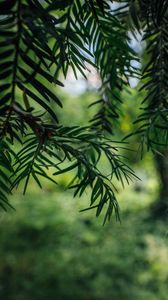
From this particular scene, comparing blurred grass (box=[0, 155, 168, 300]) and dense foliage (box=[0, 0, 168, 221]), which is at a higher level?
dense foliage (box=[0, 0, 168, 221])

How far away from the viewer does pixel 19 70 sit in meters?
0.35

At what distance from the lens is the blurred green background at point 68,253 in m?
4.89

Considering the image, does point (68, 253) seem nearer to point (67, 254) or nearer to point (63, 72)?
point (67, 254)

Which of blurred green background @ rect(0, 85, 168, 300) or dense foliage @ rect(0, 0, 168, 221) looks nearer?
dense foliage @ rect(0, 0, 168, 221)

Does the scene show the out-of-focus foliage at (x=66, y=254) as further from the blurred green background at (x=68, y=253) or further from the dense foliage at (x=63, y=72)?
the dense foliage at (x=63, y=72)

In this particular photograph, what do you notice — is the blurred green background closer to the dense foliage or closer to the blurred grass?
the blurred grass

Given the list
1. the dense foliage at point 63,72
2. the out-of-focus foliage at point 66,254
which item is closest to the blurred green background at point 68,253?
the out-of-focus foliage at point 66,254

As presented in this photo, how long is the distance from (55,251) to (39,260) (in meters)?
0.20

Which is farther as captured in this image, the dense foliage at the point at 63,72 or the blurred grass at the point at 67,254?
the blurred grass at the point at 67,254

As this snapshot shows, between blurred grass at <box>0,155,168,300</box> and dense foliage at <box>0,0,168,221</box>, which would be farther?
blurred grass at <box>0,155,168,300</box>

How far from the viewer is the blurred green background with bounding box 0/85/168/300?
4.89 meters

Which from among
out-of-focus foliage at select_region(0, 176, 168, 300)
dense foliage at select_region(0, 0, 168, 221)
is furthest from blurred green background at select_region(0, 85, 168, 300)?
dense foliage at select_region(0, 0, 168, 221)

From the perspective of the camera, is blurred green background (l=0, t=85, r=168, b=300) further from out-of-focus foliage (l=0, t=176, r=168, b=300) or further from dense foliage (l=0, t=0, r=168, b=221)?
dense foliage (l=0, t=0, r=168, b=221)

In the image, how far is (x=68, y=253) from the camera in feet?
16.3
